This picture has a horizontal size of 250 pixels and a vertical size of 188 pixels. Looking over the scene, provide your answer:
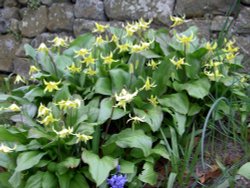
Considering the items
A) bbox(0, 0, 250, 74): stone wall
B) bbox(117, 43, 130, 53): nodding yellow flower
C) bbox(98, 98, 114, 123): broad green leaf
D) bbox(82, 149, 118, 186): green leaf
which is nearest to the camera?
bbox(82, 149, 118, 186): green leaf

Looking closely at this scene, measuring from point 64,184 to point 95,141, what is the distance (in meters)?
0.27

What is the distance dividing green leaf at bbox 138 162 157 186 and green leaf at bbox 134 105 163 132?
0.19 m

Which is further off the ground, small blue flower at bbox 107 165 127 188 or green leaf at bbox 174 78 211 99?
green leaf at bbox 174 78 211 99

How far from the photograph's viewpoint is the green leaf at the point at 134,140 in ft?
7.33

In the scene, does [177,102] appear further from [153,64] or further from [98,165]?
[98,165]

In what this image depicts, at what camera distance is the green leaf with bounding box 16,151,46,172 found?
2.10 meters

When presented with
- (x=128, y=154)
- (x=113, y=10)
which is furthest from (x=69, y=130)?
(x=113, y=10)

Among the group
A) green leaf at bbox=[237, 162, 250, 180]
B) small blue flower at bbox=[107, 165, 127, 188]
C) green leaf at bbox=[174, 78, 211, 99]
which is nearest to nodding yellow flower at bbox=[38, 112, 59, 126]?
small blue flower at bbox=[107, 165, 127, 188]

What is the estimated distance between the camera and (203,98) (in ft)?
8.48

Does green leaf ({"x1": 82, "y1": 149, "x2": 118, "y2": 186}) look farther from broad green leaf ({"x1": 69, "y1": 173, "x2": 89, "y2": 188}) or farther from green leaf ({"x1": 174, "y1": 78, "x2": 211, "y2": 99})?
green leaf ({"x1": 174, "y1": 78, "x2": 211, "y2": 99})

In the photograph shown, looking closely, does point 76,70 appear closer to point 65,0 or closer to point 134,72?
point 134,72

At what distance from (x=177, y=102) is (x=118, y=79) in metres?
0.34

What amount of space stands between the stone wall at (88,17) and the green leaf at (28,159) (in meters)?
1.42

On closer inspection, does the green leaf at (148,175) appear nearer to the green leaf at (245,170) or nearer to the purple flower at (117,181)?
the purple flower at (117,181)
